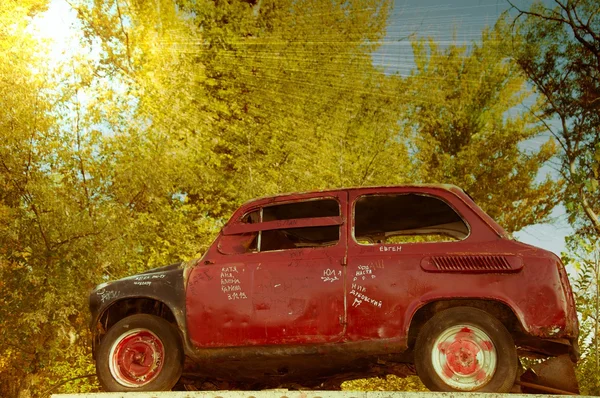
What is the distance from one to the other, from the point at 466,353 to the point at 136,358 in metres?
2.89

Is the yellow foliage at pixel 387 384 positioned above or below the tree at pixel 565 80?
below

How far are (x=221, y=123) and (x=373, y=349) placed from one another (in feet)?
57.6

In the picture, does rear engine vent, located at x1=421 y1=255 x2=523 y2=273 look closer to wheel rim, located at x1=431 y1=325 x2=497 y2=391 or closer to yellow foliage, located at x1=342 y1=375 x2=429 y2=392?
wheel rim, located at x1=431 y1=325 x2=497 y2=391

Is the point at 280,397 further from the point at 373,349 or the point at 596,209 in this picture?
the point at 596,209

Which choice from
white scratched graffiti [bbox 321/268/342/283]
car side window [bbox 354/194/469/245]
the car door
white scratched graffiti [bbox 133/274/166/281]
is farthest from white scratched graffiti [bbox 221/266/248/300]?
car side window [bbox 354/194/469/245]

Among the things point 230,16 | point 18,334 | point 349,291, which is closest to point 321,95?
point 230,16

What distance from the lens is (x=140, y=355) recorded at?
5930 millimetres

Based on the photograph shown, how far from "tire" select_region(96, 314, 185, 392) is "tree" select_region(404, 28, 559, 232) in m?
23.1

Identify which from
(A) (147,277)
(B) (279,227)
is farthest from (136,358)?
(B) (279,227)

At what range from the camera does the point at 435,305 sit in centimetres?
546

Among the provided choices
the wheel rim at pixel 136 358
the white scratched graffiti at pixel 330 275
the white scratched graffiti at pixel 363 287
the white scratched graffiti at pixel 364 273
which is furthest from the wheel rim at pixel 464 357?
the wheel rim at pixel 136 358

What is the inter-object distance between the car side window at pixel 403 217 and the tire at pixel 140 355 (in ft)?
6.50

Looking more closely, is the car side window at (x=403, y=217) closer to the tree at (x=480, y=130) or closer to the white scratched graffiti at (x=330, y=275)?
the white scratched graffiti at (x=330, y=275)

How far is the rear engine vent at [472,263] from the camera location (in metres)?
5.19
